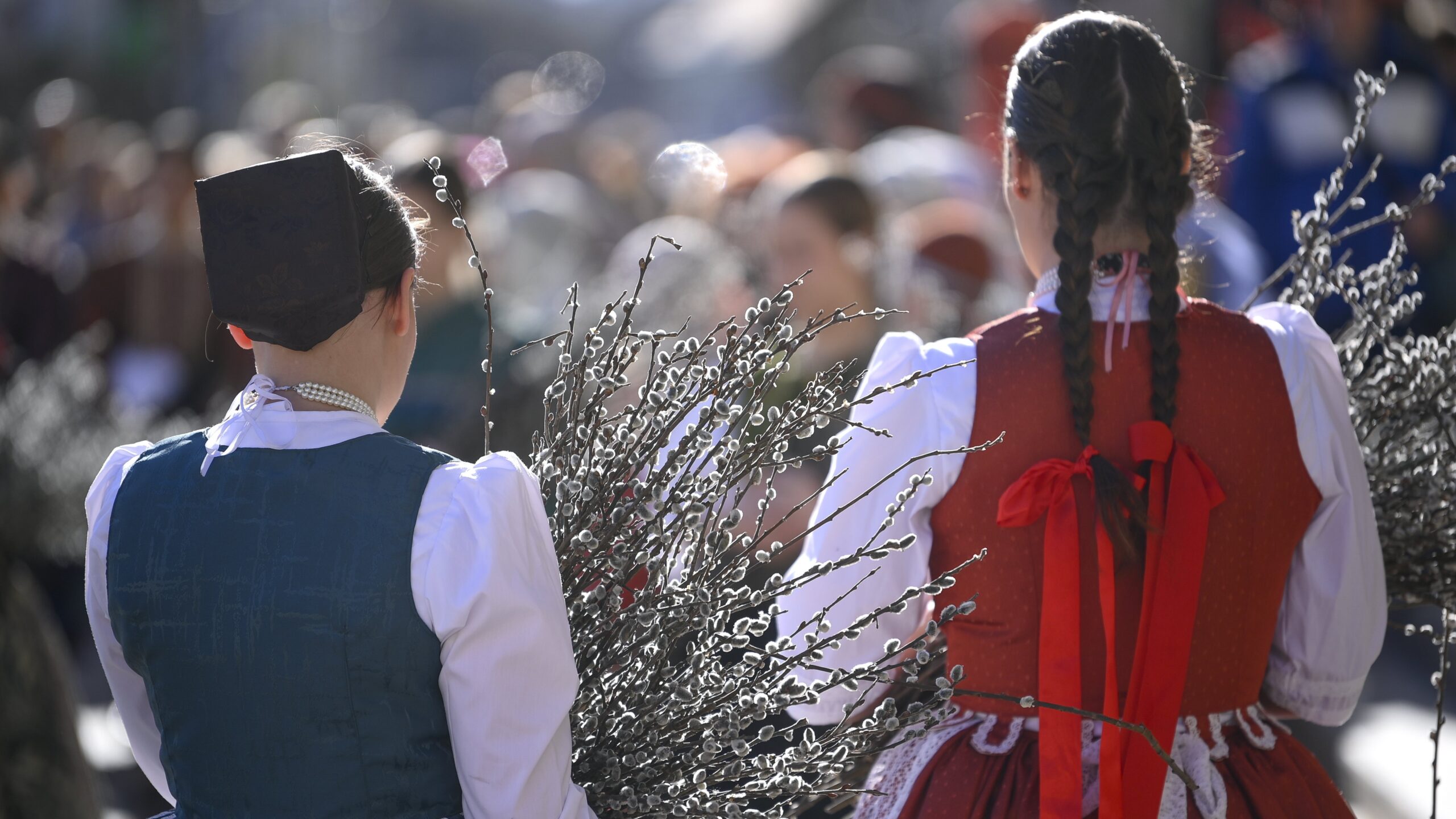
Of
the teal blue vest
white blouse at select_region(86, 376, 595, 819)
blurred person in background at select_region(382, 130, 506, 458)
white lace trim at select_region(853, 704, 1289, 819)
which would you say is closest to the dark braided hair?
white lace trim at select_region(853, 704, 1289, 819)

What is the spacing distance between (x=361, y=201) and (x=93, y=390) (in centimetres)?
264

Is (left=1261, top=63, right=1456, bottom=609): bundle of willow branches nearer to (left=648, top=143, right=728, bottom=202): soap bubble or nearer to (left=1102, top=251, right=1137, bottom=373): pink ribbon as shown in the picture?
(left=1102, top=251, right=1137, bottom=373): pink ribbon

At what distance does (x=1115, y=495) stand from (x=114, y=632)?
117cm

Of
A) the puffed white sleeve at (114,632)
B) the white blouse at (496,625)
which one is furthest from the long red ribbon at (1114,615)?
the puffed white sleeve at (114,632)

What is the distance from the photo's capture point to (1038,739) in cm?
172

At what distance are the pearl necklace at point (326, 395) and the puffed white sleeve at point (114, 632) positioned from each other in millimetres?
227

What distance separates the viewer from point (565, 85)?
34.7 feet

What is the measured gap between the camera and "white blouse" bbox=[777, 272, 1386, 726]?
1764mm

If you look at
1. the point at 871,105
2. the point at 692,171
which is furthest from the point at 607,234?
the point at 692,171

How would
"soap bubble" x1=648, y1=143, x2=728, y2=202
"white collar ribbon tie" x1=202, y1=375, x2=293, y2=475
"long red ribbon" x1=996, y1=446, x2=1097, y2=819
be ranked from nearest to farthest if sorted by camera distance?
"white collar ribbon tie" x1=202, y1=375, x2=293, y2=475, "long red ribbon" x1=996, y1=446, x2=1097, y2=819, "soap bubble" x1=648, y1=143, x2=728, y2=202

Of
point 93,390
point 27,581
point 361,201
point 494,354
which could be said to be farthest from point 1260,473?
point 93,390

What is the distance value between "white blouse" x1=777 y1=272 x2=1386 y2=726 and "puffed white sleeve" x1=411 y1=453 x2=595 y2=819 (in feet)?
1.24

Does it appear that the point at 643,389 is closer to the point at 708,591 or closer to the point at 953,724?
the point at 708,591

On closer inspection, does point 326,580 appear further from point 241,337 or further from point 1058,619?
point 1058,619
